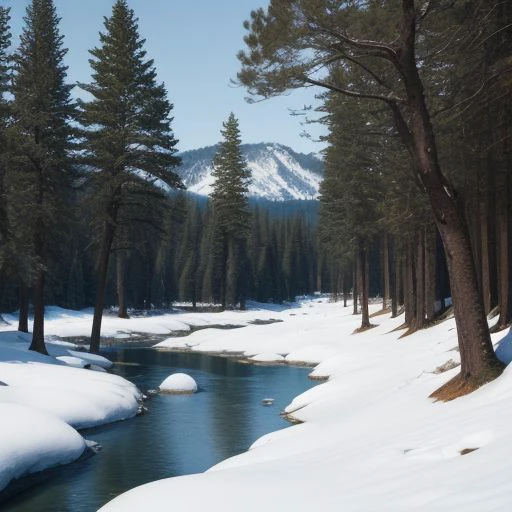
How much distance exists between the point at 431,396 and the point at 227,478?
544 cm

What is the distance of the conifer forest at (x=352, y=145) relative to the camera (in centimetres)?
1102

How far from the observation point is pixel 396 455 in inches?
303

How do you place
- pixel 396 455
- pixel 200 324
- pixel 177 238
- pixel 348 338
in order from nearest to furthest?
pixel 396 455 < pixel 348 338 < pixel 200 324 < pixel 177 238

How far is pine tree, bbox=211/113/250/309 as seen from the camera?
6191 centimetres

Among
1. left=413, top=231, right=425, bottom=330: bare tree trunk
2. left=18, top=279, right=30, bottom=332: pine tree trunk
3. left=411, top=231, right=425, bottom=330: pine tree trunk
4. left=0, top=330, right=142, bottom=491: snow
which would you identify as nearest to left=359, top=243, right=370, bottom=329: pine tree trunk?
left=411, top=231, right=425, bottom=330: pine tree trunk

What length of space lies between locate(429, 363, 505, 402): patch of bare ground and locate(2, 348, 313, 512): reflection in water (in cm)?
508

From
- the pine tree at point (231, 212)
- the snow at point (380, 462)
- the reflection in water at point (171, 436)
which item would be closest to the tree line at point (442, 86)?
the snow at point (380, 462)

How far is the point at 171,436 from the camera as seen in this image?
15758 mm

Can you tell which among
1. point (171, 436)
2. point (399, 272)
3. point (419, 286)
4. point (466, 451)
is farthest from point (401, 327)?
point (466, 451)

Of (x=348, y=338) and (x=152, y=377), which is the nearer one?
(x=152, y=377)

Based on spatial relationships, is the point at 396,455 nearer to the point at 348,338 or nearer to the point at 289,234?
the point at 348,338

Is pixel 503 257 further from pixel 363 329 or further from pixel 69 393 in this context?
pixel 363 329

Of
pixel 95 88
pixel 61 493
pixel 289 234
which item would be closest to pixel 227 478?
pixel 61 493

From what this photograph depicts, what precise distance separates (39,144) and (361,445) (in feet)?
65.0
